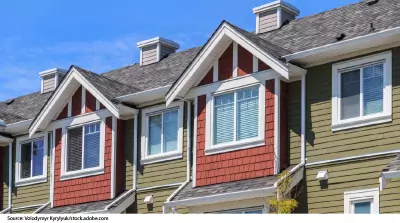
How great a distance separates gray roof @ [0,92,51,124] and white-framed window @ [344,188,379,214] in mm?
12853

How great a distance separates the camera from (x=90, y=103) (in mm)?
29672

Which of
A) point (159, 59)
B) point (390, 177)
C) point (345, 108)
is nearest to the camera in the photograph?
point (390, 177)

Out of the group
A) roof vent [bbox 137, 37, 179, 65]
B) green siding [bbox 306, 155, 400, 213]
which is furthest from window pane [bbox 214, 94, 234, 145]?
roof vent [bbox 137, 37, 179, 65]

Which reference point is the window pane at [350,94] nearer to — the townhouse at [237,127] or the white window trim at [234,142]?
the townhouse at [237,127]

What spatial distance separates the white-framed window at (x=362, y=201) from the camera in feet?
75.7

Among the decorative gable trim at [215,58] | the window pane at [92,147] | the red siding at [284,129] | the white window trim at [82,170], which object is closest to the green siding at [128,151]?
the white window trim at [82,170]

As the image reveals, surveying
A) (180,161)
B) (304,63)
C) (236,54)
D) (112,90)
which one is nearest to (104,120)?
(112,90)

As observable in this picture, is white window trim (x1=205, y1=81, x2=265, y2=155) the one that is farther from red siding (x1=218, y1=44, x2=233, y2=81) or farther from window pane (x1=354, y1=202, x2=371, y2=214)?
window pane (x1=354, y1=202, x2=371, y2=214)

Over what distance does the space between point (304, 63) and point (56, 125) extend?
28.9 feet

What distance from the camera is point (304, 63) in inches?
982

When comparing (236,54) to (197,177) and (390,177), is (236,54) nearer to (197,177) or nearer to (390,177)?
(197,177)

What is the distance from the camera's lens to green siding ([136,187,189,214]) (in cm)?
2766

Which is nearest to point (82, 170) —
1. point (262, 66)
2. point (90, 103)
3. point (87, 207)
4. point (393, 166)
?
point (87, 207)

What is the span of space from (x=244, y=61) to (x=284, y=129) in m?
2.06
